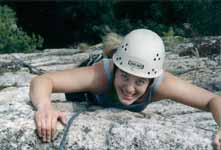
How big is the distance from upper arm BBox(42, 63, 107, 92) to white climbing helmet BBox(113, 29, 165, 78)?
0.49 ft

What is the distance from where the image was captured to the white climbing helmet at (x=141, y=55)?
2920 mm

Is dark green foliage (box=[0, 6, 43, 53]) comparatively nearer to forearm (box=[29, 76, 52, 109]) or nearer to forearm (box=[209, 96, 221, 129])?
forearm (box=[29, 76, 52, 109])

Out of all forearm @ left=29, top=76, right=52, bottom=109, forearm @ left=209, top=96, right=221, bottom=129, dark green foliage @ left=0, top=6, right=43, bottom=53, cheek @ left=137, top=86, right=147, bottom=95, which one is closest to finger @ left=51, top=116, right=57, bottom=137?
forearm @ left=29, top=76, right=52, bottom=109

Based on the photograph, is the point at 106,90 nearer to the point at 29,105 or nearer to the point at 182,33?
the point at 29,105

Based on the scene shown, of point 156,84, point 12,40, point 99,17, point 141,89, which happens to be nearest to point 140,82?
point 141,89

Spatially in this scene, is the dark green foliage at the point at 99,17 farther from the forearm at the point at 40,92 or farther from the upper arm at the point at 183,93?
the forearm at the point at 40,92

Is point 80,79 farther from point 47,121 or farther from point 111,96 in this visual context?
point 47,121

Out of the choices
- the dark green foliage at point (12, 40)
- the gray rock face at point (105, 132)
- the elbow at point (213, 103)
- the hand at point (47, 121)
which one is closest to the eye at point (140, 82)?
the gray rock face at point (105, 132)

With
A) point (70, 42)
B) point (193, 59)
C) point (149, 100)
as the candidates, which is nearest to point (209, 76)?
point (193, 59)

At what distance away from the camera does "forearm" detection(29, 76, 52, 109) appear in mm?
2697

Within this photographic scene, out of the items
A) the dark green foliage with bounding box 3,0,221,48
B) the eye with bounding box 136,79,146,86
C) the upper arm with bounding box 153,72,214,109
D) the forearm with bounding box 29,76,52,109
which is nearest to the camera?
the forearm with bounding box 29,76,52,109

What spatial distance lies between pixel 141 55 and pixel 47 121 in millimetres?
670

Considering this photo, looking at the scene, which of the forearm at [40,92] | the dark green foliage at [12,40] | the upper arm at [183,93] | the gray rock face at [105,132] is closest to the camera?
the gray rock face at [105,132]

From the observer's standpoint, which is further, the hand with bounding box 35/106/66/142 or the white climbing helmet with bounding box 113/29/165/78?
the white climbing helmet with bounding box 113/29/165/78
